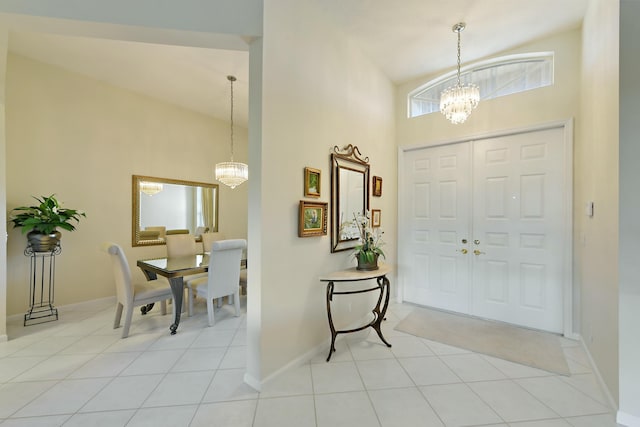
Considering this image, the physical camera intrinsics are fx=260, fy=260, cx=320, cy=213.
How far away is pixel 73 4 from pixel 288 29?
1.43m

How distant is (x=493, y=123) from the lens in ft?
10.2

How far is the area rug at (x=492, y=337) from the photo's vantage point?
7.60ft

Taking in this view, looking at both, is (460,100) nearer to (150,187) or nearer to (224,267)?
(224,267)

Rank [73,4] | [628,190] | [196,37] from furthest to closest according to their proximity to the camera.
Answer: [196,37] < [73,4] < [628,190]

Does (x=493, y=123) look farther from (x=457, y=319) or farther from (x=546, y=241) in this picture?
(x=457, y=319)

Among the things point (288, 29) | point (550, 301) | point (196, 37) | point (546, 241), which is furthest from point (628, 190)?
point (196, 37)

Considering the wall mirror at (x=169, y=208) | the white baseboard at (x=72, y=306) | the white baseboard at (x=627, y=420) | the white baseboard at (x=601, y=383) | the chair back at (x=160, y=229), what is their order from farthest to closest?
the chair back at (x=160, y=229) < the wall mirror at (x=169, y=208) < the white baseboard at (x=72, y=306) < the white baseboard at (x=601, y=383) < the white baseboard at (x=627, y=420)

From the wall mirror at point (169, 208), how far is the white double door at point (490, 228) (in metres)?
3.56

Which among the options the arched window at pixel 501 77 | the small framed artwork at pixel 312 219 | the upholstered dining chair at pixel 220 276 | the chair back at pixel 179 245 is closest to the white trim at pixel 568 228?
the arched window at pixel 501 77

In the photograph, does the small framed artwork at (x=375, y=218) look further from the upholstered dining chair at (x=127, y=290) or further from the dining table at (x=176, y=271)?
the upholstered dining chair at (x=127, y=290)

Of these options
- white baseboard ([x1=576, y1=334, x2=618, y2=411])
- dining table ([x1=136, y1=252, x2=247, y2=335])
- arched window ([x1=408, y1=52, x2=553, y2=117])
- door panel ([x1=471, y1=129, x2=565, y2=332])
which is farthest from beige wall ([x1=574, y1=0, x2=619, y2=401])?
dining table ([x1=136, y1=252, x2=247, y2=335])

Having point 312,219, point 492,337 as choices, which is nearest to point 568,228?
point 492,337

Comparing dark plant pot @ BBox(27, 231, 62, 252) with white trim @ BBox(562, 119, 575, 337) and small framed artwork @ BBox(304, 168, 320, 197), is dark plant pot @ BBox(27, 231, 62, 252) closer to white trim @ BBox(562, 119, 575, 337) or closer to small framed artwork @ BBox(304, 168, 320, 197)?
small framed artwork @ BBox(304, 168, 320, 197)

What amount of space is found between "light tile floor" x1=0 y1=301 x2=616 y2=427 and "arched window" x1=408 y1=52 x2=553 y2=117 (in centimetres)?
284
